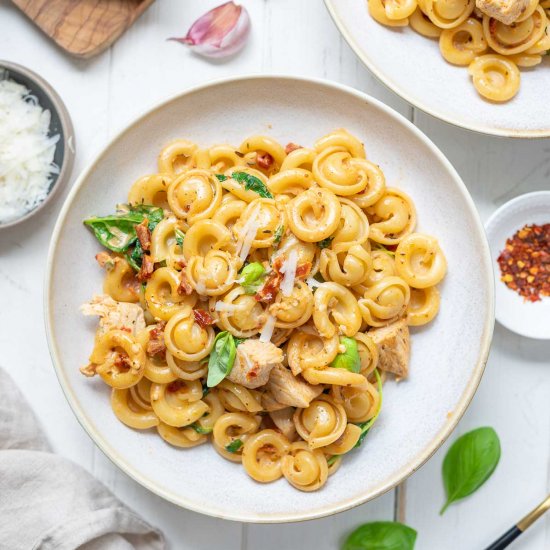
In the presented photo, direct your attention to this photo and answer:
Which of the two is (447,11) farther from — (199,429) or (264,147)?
(199,429)

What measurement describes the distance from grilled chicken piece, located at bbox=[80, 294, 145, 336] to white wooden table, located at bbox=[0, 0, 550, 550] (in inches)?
20.8

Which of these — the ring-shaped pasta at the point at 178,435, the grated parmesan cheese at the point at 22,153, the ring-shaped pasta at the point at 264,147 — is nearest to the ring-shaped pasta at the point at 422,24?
the ring-shaped pasta at the point at 264,147

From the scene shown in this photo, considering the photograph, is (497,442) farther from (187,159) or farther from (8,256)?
(8,256)

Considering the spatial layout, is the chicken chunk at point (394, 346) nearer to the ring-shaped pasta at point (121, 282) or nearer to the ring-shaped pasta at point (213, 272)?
the ring-shaped pasta at point (213, 272)

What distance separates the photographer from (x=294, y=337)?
2334mm

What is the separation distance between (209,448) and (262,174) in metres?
0.94

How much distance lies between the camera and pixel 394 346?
7.61 feet

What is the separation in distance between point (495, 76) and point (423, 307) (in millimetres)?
855

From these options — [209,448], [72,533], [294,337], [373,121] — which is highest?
[373,121]

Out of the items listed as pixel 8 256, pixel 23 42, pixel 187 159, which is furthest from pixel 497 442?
pixel 23 42

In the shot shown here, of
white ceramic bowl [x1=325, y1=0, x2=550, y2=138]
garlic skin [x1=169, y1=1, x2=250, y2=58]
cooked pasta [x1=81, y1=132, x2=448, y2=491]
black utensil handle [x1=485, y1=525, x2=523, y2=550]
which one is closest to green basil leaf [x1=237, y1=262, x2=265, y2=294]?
cooked pasta [x1=81, y1=132, x2=448, y2=491]

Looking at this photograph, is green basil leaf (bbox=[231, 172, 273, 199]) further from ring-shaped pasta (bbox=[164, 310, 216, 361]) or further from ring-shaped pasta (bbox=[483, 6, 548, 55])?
ring-shaped pasta (bbox=[483, 6, 548, 55])

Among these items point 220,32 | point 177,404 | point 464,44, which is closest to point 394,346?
point 177,404

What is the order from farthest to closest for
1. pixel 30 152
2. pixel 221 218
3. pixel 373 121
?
pixel 30 152 → pixel 373 121 → pixel 221 218
